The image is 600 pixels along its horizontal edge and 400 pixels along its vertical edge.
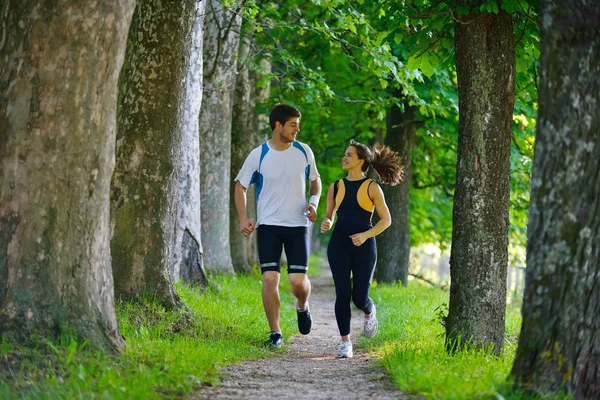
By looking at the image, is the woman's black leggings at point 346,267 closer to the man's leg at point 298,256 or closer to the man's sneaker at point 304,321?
the man's leg at point 298,256

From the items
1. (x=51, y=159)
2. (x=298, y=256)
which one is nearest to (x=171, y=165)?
(x=298, y=256)

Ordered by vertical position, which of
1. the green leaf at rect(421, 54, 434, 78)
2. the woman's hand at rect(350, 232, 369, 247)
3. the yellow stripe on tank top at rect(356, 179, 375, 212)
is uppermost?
the green leaf at rect(421, 54, 434, 78)

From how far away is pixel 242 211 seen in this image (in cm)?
947

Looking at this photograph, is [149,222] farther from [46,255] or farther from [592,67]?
[592,67]

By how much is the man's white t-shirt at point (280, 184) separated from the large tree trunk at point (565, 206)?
3490 millimetres

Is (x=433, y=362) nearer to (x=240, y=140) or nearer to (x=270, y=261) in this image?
(x=270, y=261)

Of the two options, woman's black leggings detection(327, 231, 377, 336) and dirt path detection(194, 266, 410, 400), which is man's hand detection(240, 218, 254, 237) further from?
dirt path detection(194, 266, 410, 400)

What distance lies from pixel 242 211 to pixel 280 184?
0.48m

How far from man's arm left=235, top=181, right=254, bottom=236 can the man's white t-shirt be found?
0.09m

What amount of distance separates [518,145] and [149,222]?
49.0ft

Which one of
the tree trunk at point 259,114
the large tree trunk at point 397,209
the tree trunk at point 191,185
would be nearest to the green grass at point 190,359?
the tree trunk at point 191,185

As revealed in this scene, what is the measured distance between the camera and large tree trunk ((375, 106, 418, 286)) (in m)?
20.1

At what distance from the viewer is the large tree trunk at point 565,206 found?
6.14 meters

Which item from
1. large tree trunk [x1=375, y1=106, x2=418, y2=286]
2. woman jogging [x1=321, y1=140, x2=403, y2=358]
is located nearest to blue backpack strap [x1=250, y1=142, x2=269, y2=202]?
woman jogging [x1=321, y1=140, x2=403, y2=358]
